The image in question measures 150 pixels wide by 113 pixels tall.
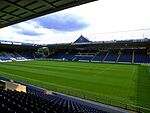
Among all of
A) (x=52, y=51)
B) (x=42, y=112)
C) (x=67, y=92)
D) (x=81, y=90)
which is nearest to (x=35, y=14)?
(x=42, y=112)

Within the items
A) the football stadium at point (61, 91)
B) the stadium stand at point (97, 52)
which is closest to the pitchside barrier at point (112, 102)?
the football stadium at point (61, 91)

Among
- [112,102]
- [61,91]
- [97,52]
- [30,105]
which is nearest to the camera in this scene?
[30,105]

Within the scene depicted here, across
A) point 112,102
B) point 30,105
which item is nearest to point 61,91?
point 112,102

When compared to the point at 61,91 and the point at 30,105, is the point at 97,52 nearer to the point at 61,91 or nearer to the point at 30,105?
the point at 61,91

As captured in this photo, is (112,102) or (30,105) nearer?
(30,105)

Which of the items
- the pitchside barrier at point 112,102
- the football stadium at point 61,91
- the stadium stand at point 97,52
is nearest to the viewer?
the football stadium at point 61,91

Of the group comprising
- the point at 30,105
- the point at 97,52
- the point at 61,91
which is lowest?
the point at 61,91

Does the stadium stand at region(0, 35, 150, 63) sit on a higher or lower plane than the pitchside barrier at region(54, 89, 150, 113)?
higher

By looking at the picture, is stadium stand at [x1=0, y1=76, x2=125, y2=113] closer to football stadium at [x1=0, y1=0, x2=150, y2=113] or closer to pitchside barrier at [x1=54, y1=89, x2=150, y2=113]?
football stadium at [x1=0, y1=0, x2=150, y2=113]

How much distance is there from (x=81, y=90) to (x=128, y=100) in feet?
14.8

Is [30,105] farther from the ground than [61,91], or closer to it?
farther from the ground

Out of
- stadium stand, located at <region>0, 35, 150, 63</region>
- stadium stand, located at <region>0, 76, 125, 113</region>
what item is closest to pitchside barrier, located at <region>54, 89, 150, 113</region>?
stadium stand, located at <region>0, 76, 125, 113</region>

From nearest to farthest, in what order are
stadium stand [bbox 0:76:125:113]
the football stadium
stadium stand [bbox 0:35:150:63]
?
stadium stand [bbox 0:76:125:113] → the football stadium → stadium stand [bbox 0:35:150:63]

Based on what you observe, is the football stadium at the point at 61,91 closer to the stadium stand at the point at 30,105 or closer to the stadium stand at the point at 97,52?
the stadium stand at the point at 30,105
